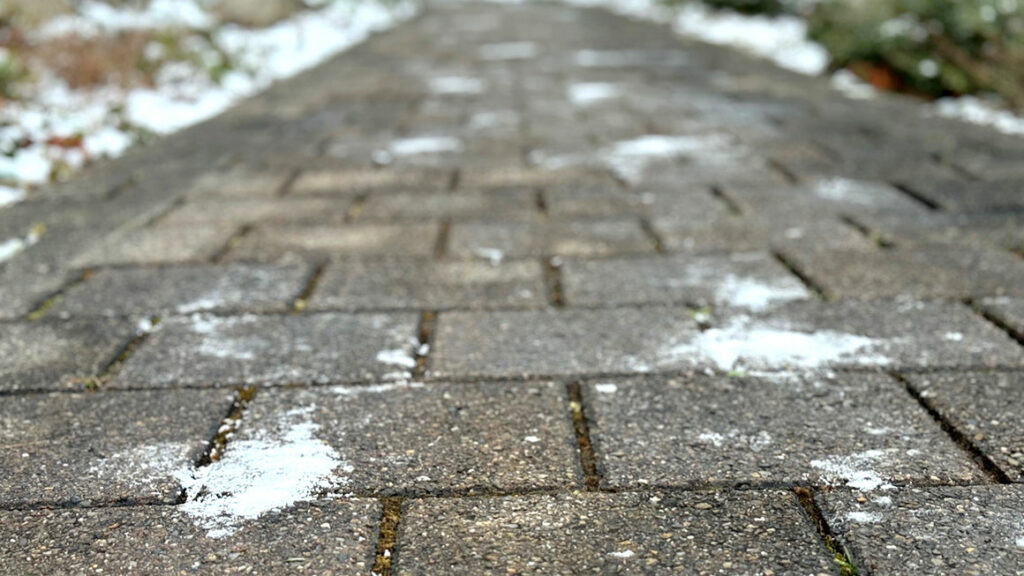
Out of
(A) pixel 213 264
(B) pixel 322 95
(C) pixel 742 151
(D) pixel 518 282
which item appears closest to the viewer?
(D) pixel 518 282

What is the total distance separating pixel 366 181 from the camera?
3.53 metres

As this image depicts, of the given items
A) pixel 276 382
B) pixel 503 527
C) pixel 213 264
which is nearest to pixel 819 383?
pixel 503 527

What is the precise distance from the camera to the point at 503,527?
1286 millimetres

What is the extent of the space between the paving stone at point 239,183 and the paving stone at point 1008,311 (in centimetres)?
246

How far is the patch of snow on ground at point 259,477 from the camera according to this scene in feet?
4.40

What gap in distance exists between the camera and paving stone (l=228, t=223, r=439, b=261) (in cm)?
263

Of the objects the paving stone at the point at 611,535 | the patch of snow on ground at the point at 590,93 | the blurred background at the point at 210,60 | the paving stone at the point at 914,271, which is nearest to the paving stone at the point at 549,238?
the paving stone at the point at 914,271

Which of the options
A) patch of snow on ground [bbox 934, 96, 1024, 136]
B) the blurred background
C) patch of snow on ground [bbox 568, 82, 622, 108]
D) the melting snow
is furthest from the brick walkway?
patch of snow on ground [bbox 568, 82, 622, 108]

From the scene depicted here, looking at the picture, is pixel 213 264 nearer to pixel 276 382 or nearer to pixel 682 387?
pixel 276 382

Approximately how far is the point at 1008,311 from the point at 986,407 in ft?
1.88

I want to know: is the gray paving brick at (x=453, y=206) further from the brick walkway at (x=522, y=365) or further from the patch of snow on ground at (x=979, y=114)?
the patch of snow on ground at (x=979, y=114)

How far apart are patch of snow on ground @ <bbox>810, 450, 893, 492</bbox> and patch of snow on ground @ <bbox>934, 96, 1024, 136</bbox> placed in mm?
3469

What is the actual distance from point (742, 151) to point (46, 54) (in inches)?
185

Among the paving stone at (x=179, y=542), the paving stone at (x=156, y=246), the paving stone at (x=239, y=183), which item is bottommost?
the paving stone at (x=239, y=183)
